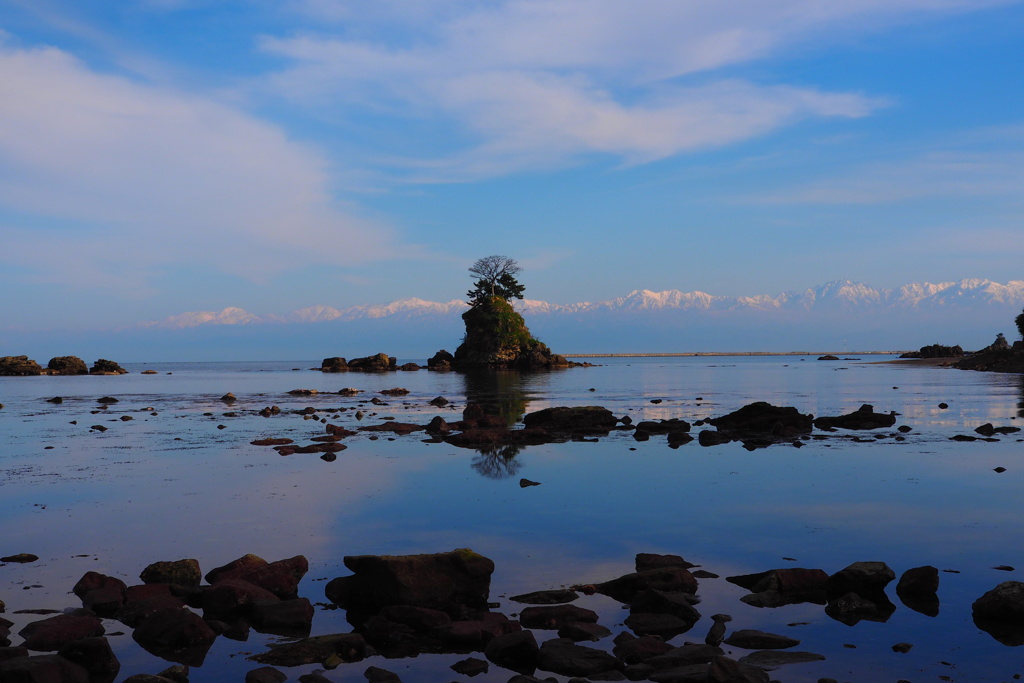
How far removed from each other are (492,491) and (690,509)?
5.44 m

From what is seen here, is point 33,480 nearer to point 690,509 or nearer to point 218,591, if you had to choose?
point 218,591

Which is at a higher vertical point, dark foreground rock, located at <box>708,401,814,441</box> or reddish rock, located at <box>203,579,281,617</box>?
dark foreground rock, located at <box>708,401,814,441</box>

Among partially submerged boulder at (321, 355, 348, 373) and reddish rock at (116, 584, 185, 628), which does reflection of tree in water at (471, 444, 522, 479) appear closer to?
reddish rock at (116, 584, 185, 628)

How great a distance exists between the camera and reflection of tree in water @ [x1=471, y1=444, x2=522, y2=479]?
24375 mm

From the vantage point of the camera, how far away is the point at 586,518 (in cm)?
1778

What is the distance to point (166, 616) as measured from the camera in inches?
420

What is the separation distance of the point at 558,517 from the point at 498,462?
909cm

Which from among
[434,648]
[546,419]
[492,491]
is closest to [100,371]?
[546,419]

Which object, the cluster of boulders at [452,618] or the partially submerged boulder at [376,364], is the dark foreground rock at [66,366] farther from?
the cluster of boulders at [452,618]

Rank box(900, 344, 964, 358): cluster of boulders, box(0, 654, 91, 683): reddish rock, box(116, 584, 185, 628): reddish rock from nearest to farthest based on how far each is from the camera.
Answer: box(0, 654, 91, 683): reddish rock, box(116, 584, 185, 628): reddish rock, box(900, 344, 964, 358): cluster of boulders

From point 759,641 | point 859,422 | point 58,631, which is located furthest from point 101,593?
point 859,422

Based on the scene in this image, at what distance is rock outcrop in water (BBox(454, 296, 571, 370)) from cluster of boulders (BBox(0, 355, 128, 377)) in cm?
7032

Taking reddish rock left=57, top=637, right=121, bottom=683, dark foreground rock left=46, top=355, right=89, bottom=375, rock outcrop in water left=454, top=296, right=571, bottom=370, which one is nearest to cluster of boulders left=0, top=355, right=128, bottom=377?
dark foreground rock left=46, top=355, right=89, bottom=375

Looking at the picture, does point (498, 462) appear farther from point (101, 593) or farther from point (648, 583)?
point (101, 593)
